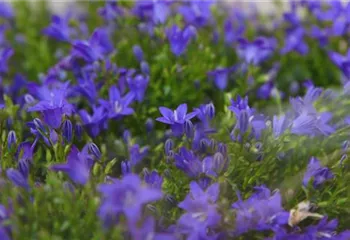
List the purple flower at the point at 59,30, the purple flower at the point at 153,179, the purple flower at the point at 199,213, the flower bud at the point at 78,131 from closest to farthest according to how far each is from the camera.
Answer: the purple flower at the point at 199,213 < the purple flower at the point at 153,179 < the flower bud at the point at 78,131 < the purple flower at the point at 59,30

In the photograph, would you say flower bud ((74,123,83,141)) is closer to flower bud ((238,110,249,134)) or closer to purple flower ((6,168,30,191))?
purple flower ((6,168,30,191))

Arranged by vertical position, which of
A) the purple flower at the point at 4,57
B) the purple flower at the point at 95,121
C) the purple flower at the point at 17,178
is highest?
the purple flower at the point at 4,57

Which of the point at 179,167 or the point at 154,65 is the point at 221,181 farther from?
the point at 154,65

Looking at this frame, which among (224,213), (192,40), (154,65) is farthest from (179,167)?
(192,40)

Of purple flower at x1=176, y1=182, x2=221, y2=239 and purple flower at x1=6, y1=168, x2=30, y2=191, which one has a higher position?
purple flower at x1=6, y1=168, x2=30, y2=191

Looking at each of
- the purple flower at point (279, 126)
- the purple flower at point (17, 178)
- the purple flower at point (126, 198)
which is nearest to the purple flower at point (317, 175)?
the purple flower at point (279, 126)

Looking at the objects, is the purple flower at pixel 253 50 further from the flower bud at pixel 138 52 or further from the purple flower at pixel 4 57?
the purple flower at pixel 4 57

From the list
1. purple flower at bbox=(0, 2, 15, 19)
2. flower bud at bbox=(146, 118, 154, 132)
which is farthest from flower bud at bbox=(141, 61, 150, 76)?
purple flower at bbox=(0, 2, 15, 19)
